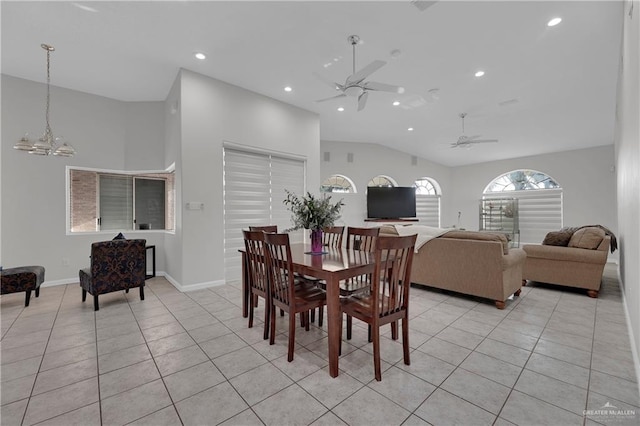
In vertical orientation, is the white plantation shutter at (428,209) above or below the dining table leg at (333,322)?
above

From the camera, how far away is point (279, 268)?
7.72 feet

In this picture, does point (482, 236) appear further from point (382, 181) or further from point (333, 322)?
point (382, 181)

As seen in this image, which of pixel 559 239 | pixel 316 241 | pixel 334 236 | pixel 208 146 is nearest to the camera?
pixel 316 241

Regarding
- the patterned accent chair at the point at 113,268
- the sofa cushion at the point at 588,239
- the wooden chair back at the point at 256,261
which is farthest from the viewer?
the sofa cushion at the point at 588,239

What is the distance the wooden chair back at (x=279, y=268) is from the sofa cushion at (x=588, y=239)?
447cm

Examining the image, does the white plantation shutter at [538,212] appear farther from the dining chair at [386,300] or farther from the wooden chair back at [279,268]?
the wooden chair back at [279,268]

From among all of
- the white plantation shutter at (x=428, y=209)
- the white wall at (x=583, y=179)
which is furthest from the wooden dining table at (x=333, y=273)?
the white wall at (x=583, y=179)

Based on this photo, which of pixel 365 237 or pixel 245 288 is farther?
pixel 365 237

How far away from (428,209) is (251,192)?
686 cm

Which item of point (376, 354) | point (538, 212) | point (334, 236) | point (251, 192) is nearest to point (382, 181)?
point (538, 212)

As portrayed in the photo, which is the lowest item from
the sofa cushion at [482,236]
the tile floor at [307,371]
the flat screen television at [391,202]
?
the tile floor at [307,371]

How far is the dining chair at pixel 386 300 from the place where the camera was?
76.8 inches

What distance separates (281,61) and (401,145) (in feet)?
17.4

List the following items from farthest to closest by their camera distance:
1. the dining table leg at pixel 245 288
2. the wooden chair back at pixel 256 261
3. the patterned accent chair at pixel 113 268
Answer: the patterned accent chair at pixel 113 268, the dining table leg at pixel 245 288, the wooden chair back at pixel 256 261
